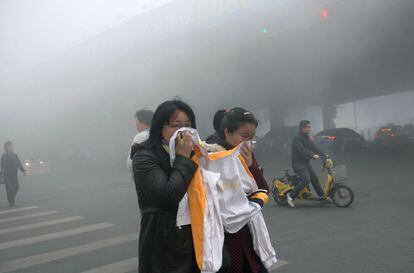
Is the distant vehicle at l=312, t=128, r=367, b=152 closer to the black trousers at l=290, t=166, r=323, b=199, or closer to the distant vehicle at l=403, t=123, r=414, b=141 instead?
the distant vehicle at l=403, t=123, r=414, b=141

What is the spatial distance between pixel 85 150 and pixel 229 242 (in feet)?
77.1

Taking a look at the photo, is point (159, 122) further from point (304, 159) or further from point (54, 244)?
point (304, 159)

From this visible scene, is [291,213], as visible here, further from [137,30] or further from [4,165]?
[137,30]

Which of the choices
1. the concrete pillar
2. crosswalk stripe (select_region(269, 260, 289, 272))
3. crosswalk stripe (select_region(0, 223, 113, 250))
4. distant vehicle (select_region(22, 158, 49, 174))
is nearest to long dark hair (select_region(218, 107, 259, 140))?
crosswalk stripe (select_region(269, 260, 289, 272))

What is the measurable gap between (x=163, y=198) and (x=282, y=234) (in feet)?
12.4

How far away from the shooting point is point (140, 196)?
1.73 metres

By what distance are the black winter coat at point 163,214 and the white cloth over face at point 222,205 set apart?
5cm

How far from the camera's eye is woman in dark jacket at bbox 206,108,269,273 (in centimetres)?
184

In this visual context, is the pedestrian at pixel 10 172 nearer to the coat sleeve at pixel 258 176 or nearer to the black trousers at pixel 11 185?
the black trousers at pixel 11 185

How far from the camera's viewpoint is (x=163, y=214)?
163 cm

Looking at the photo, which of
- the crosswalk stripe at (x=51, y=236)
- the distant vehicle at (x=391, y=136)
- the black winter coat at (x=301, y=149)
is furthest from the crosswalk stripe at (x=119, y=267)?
the distant vehicle at (x=391, y=136)

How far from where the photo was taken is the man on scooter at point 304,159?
6734 millimetres

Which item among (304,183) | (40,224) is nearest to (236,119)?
(304,183)

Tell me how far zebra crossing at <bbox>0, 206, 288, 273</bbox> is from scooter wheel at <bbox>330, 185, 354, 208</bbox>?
289cm
